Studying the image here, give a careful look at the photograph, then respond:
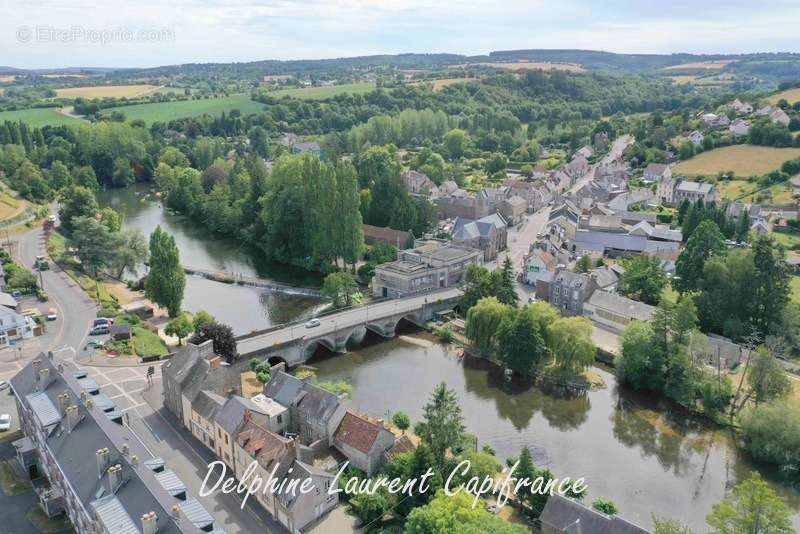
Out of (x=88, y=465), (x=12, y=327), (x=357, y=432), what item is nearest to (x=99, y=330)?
(x=12, y=327)

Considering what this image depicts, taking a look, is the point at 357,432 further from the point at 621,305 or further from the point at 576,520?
the point at 621,305

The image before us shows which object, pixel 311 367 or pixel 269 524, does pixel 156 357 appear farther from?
pixel 269 524

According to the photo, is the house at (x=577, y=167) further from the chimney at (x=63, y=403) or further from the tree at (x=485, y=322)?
the chimney at (x=63, y=403)

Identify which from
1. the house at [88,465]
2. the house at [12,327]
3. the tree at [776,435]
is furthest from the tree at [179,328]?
the tree at [776,435]

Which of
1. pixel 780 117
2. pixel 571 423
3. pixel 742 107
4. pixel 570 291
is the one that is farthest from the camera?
pixel 742 107

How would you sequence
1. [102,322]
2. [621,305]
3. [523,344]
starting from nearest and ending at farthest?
[523,344], [102,322], [621,305]

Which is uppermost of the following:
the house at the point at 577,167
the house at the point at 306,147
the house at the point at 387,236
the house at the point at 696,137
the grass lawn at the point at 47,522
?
the grass lawn at the point at 47,522
